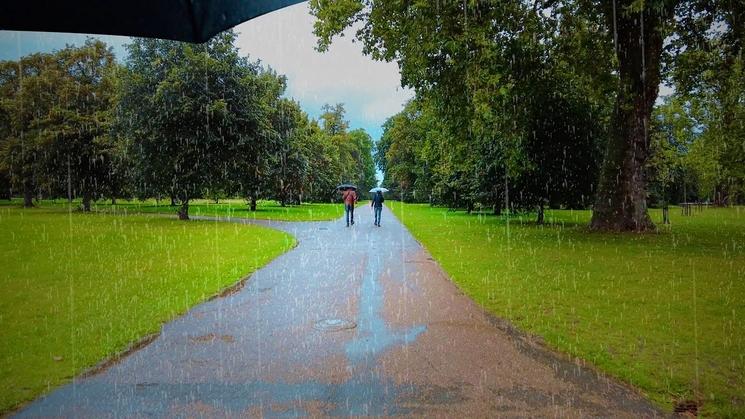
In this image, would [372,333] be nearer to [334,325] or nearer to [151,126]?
[334,325]

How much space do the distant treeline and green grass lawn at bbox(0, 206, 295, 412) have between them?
957 centimetres

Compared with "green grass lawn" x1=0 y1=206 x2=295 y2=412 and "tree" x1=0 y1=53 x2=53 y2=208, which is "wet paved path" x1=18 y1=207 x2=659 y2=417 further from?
"tree" x1=0 y1=53 x2=53 y2=208

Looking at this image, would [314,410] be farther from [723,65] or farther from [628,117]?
[723,65]

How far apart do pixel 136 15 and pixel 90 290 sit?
274 inches

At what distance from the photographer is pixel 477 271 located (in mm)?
10188

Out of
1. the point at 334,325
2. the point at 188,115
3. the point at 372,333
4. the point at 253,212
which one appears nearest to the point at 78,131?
the point at 253,212

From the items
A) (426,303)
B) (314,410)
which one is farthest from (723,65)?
(314,410)

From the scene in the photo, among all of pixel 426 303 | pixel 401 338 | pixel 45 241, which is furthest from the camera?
Answer: pixel 45 241

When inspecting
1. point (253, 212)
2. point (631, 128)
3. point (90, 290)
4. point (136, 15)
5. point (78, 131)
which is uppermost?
point (78, 131)

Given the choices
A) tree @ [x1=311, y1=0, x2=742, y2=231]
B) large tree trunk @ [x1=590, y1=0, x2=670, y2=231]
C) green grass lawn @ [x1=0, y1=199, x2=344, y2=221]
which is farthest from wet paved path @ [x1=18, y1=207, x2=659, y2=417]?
green grass lawn @ [x1=0, y1=199, x2=344, y2=221]

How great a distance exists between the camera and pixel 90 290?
27.6 ft

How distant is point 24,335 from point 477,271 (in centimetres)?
794

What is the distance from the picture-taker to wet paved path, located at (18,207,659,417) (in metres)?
3.67

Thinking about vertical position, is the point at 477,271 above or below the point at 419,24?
below
